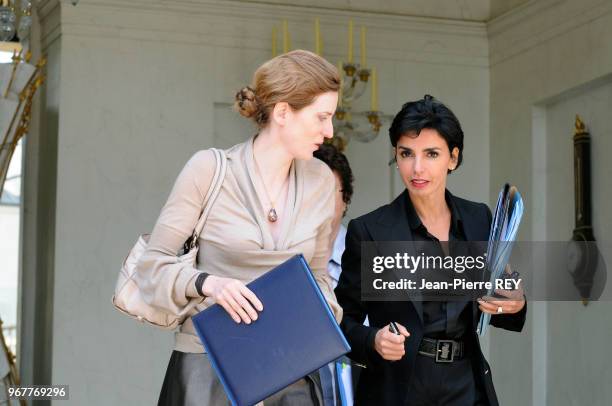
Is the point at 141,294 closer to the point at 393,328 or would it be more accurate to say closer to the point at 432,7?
the point at 393,328

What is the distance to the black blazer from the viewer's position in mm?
3545

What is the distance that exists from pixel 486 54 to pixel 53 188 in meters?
3.27

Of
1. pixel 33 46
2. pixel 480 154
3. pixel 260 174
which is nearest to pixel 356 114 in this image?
pixel 480 154

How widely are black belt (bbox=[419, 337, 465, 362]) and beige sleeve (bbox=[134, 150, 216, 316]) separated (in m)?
0.97

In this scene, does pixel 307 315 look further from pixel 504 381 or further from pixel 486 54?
pixel 486 54

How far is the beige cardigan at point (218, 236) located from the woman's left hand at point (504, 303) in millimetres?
605

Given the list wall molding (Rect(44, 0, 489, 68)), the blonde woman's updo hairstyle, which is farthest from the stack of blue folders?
wall molding (Rect(44, 0, 489, 68))

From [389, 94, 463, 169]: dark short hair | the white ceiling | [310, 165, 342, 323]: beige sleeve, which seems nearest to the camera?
[310, 165, 342, 323]: beige sleeve

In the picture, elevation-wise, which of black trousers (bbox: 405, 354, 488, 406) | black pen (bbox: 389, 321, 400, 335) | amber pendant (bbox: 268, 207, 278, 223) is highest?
amber pendant (bbox: 268, 207, 278, 223)

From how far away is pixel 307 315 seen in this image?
9.31 feet

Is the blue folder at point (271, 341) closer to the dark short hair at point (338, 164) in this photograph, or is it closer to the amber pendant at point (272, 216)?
the amber pendant at point (272, 216)

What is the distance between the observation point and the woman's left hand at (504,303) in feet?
11.3
